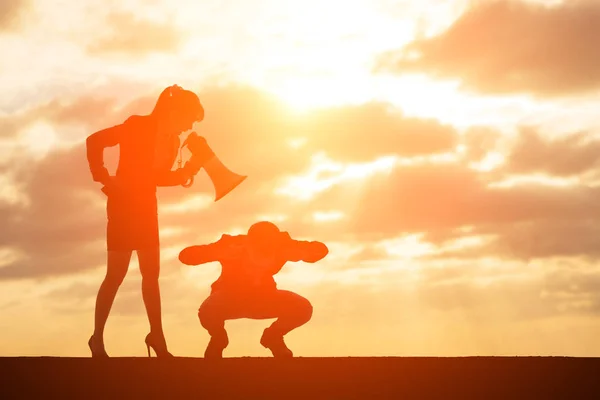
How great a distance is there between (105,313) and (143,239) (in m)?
1.05

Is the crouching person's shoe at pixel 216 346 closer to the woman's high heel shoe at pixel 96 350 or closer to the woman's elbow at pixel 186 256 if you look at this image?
the woman's elbow at pixel 186 256

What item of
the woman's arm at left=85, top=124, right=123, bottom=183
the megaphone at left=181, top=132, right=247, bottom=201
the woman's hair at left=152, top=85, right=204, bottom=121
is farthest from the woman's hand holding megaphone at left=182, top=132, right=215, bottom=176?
the woman's arm at left=85, top=124, right=123, bottom=183

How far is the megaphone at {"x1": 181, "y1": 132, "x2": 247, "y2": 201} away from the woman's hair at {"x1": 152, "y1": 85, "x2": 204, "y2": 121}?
386 millimetres

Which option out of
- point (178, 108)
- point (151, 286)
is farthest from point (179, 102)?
point (151, 286)

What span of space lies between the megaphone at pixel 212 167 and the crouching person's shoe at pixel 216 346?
1.81 metres

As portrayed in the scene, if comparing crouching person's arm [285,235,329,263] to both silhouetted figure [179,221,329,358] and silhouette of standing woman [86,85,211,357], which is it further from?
silhouette of standing woman [86,85,211,357]

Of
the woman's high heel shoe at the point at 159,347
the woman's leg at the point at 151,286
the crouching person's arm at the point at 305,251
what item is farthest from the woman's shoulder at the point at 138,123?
the woman's high heel shoe at the point at 159,347

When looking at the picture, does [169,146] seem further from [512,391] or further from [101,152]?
[512,391]

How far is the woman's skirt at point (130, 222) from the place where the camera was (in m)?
12.9

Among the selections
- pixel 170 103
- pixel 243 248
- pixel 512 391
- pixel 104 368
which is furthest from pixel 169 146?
pixel 512 391

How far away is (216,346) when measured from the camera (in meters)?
13.2

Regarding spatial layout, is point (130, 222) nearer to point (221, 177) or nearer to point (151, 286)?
point (151, 286)

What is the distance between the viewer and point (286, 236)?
1370cm

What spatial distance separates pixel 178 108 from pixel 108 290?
2.49 metres
